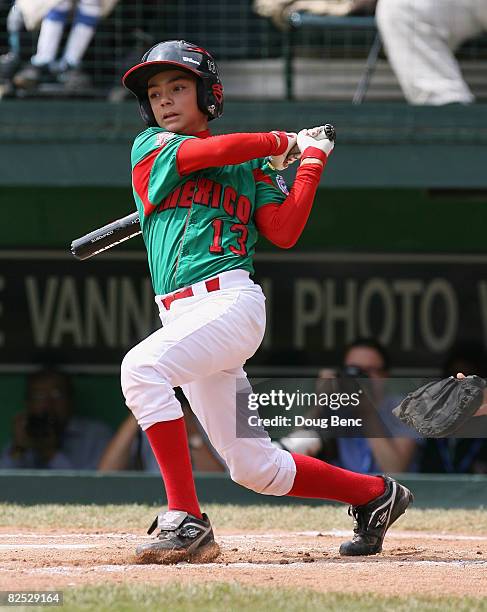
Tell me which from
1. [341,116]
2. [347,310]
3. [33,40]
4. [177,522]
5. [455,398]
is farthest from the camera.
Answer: [347,310]

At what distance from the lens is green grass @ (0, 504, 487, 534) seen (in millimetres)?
5398

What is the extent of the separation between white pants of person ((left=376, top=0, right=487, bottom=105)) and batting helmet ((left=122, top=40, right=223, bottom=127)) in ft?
10.6

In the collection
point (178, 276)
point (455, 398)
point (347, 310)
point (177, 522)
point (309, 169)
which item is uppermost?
point (309, 169)

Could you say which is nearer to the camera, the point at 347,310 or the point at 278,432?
the point at 278,432

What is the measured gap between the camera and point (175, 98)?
4.02 m

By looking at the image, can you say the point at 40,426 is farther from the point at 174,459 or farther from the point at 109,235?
the point at 174,459

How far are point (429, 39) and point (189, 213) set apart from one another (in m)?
3.66

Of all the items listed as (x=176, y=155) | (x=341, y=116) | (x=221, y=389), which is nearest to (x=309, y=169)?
(x=176, y=155)

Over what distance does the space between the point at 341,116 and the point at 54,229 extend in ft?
7.89

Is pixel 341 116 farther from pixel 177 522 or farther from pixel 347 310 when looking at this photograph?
pixel 177 522

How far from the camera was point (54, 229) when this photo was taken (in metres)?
8.56

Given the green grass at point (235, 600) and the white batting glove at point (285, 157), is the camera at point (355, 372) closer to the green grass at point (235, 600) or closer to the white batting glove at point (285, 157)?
the white batting glove at point (285, 157)

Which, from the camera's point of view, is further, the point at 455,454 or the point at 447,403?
the point at 455,454

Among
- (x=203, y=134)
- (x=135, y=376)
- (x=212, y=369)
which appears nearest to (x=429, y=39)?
(x=203, y=134)
